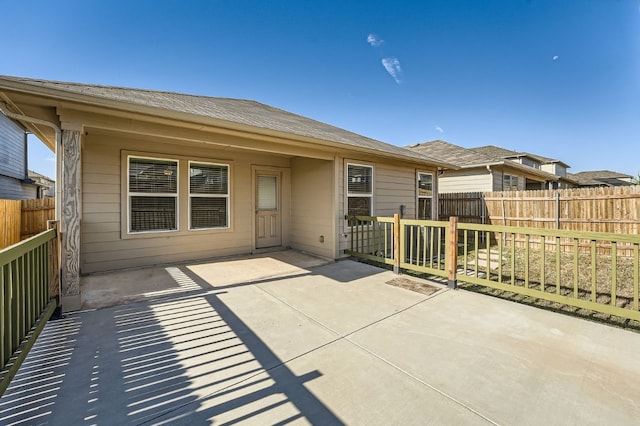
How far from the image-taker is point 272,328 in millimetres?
2850

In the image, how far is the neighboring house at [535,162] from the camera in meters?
17.0

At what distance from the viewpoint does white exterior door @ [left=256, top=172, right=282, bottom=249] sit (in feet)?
22.2

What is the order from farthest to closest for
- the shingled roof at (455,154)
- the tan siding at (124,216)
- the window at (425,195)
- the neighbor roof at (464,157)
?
the shingled roof at (455,154) < the neighbor roof at (464,157) < the window at (425,195) < the tan siding at (124,216)

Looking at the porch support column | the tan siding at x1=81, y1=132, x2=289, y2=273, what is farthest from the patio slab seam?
the tan siding at x1=81, y1=132, x2=289, y2=273

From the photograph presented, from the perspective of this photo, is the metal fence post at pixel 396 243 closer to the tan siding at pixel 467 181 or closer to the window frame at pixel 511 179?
the tan siding at pixel 467 181

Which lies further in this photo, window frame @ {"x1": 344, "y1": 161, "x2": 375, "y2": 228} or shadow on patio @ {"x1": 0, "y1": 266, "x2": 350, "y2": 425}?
window frame @ {"x1": 344, "y1": 161, "x2": 375, "y2": 228}

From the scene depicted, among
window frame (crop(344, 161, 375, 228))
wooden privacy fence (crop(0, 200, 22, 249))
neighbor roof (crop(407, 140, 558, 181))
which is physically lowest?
wooden privacy fence (crop(0, 200, 22, 249))

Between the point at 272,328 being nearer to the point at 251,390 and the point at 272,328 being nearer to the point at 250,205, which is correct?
the point at 251,390

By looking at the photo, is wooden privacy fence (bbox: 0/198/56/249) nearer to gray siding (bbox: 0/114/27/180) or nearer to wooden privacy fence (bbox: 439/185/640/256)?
gray siding (bbox: 0/114/27/180)

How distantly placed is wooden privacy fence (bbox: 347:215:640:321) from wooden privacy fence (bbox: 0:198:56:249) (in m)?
5.35

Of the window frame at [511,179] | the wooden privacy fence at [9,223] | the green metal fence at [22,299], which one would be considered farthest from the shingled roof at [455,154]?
the wooden privacy fence at [9,223]

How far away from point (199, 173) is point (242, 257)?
210cm

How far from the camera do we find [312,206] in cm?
657

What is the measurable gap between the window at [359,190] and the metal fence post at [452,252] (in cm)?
255
